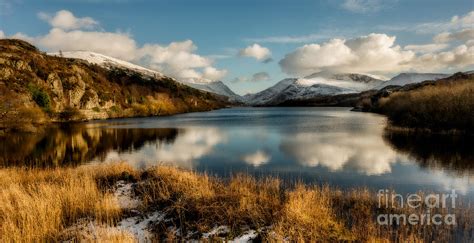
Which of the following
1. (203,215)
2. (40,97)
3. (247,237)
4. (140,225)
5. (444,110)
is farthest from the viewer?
(40,97)

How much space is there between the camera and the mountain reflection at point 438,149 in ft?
87.8

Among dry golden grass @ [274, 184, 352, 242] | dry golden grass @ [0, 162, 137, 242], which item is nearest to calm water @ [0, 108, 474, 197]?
dry golden grass @ [274, 184, 352, 242]

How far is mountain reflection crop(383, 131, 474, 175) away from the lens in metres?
26.8

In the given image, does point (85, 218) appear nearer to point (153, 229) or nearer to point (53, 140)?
point (153, 229)

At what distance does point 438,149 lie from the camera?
3441 centimetres

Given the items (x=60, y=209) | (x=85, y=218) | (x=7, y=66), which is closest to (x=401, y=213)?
(x=85, y=218)

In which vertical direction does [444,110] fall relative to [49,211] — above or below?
above

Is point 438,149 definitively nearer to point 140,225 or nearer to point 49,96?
point 140,225

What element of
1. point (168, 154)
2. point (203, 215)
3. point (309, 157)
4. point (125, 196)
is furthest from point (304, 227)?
point (168, 154)

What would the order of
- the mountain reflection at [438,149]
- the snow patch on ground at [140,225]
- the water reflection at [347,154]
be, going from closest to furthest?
the snow patch on ground at [140,225]
the water reflection at [347,154]
the mountain reflection at [438,149]

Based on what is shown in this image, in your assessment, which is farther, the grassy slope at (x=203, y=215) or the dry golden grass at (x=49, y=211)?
the dry golden grass at (x=49, y=211)

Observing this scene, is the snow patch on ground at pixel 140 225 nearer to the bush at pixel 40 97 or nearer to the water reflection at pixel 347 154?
the water reflection at pixel 347 154

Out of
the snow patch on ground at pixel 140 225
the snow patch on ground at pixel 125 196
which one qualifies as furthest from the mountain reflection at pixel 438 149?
the snow patch on ground at pixel 125 196

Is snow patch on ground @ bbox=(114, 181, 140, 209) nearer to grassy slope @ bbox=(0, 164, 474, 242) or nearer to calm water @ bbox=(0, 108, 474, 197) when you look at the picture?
grassy slope @ bbox=(0, 164, 474, 242)
